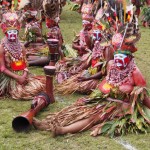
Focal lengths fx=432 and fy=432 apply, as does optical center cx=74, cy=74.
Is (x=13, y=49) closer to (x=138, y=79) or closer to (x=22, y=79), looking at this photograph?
(x=22, y=79)

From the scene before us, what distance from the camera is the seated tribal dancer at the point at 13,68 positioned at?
582 cm

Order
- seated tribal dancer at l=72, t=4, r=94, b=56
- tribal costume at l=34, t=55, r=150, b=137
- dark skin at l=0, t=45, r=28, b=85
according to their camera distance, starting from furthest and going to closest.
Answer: seated tribal dancer at l=72, t=4, r=94, b=56
dark skin at l=0, t=45, r=28, b=85
tribal costume at l=34, t=55, r=150, b=137

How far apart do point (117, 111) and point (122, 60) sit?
1.84ft

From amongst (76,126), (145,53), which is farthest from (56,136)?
(145,53)

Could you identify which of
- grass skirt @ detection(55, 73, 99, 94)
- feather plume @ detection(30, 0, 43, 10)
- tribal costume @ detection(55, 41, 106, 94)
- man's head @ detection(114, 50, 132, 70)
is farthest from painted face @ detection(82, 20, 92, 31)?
feather plume @ detection(30, 0, 43, 10)

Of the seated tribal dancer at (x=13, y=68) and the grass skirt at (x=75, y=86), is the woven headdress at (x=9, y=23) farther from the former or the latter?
the grass skirt at (x=75, y=86)

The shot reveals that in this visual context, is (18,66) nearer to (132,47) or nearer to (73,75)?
(73,75)

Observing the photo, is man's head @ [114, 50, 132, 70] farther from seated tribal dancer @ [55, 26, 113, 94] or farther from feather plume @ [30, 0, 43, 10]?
feather plume @ [30, 0, 43, 10]

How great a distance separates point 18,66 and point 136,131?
207 cm

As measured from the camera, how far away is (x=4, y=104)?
18.6ft

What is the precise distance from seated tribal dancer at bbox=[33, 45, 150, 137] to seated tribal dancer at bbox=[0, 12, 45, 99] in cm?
108

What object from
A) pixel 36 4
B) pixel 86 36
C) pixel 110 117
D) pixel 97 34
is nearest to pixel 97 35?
pixel 97 34

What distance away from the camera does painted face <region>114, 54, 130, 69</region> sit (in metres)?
4.70

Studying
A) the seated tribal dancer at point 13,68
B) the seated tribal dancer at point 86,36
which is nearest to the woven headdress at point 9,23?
the seated tribal dancer at point 13,68
